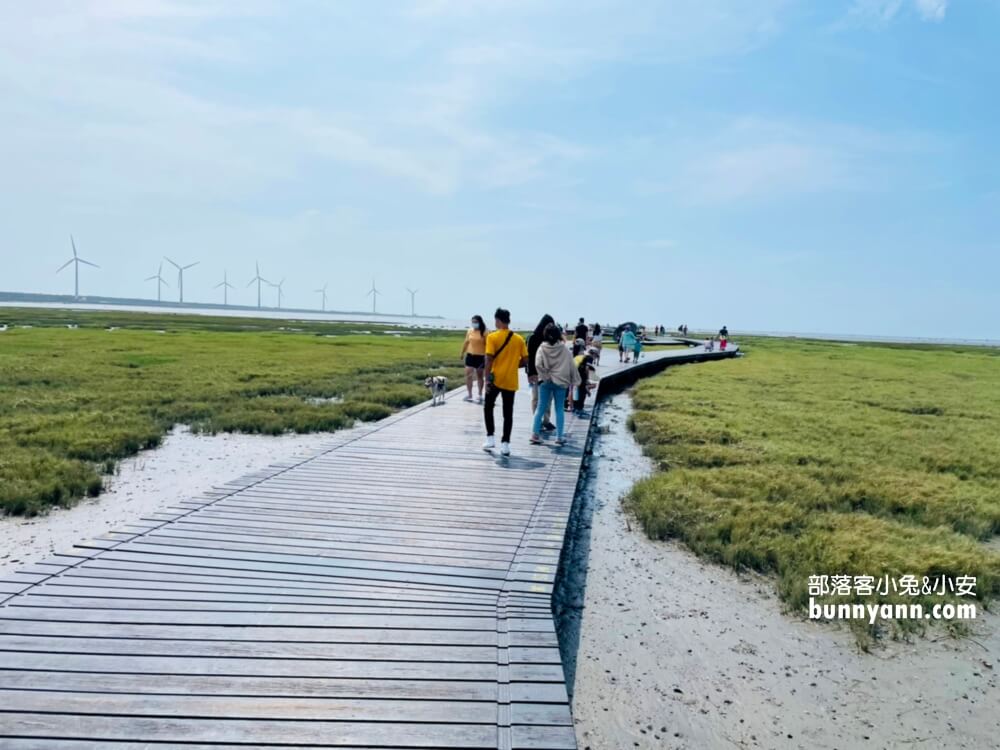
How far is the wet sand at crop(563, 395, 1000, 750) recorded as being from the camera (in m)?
4.61

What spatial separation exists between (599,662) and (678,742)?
105 centimetres

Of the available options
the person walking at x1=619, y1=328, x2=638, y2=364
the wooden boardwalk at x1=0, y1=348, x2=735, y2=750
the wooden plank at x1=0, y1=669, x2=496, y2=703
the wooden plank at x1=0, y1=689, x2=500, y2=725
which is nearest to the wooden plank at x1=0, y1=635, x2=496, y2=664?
the wooden boardwalk at x1=0, y1=348, x2=735, y2=750

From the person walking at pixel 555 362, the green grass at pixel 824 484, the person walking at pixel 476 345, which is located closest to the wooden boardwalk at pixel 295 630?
the green grass at pixel 824 484

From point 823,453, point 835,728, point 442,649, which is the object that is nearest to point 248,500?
point 442,649

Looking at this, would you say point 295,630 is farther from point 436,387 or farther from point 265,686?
point 436,387

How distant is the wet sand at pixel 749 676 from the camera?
4609 millimetres

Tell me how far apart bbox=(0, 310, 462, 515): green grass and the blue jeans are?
6.33 metres

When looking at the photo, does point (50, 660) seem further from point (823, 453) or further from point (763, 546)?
point (823, 453)

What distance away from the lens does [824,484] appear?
430 inches

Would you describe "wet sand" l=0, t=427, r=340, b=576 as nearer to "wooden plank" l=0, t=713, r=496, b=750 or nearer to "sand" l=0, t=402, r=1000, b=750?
"sand" l=0, t=402, r=1000, b=750

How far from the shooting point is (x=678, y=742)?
446 cm

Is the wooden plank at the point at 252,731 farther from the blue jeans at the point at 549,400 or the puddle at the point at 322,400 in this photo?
the puddle at the point at 322,400

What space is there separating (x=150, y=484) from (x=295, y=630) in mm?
7277

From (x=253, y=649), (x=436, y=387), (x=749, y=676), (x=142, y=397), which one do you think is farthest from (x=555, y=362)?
(x=142, y=397)
